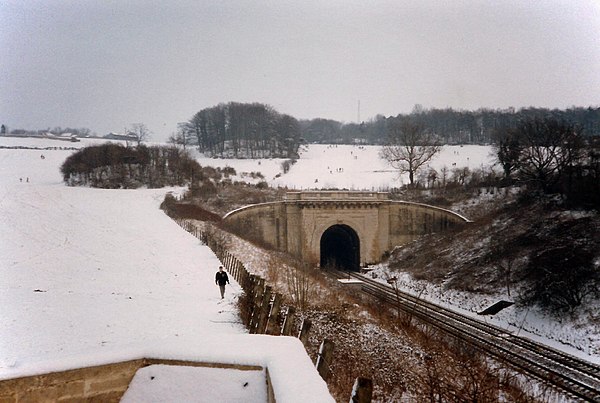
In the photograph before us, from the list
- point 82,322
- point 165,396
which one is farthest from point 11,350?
point 165,396

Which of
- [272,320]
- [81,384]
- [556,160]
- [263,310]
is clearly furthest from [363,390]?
[556,160]

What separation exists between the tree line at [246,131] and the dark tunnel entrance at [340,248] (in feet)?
120

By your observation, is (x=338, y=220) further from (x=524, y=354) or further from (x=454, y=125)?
(x=454, y=125)

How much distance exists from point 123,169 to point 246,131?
3625cm

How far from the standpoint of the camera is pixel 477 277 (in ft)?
87.7

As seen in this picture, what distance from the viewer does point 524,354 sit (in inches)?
650

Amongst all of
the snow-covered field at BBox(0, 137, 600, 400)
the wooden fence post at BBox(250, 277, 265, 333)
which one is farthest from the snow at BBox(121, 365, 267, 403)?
the wooden fence post at BBox(250, 277, 265, 333)

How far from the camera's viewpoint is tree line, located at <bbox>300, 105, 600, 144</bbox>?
81250 millimetres

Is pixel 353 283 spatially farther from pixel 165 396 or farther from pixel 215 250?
pixel 165 396

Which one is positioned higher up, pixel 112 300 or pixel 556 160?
pixel 556 160

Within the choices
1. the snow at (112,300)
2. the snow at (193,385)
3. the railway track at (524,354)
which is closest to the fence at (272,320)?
the snow at (112,300)

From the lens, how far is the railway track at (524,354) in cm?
1380

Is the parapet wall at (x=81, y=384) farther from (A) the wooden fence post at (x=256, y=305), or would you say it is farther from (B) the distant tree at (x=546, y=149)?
(B) the distant tree at (x=546, y=149)

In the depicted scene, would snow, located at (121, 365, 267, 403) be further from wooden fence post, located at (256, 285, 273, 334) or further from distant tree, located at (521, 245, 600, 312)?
distant tree, located at (521, 245, 600, 312)
